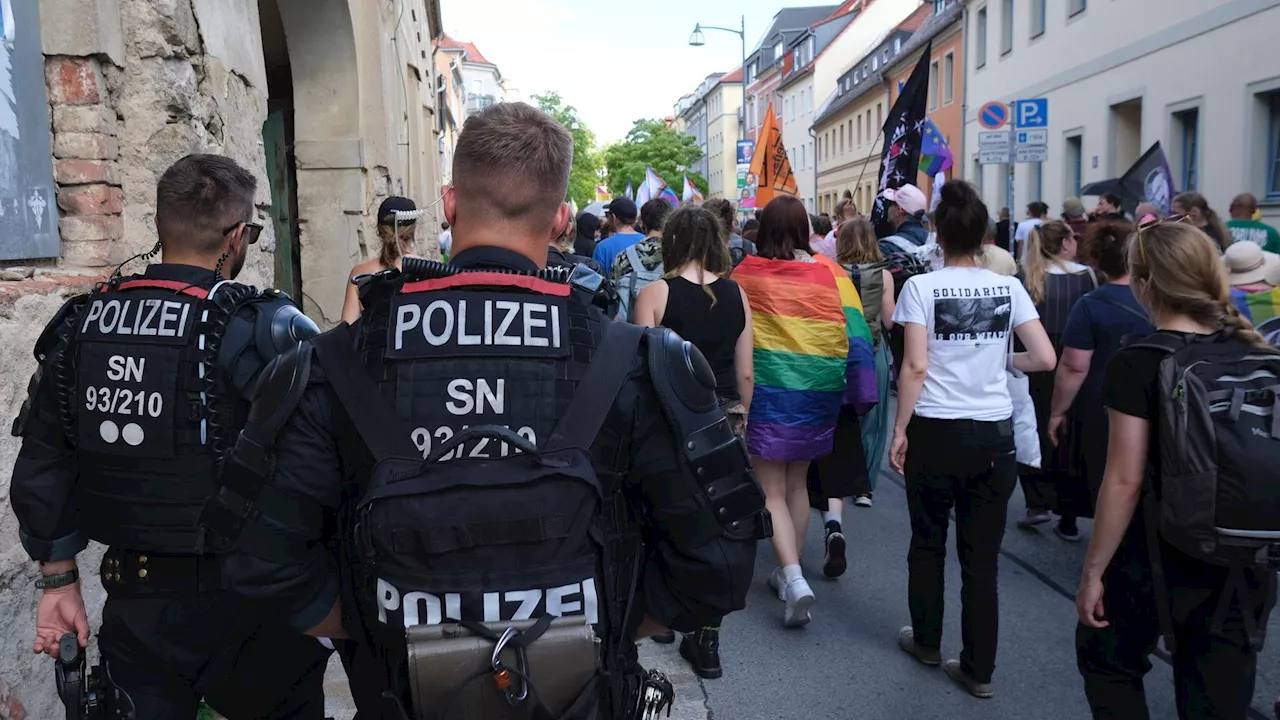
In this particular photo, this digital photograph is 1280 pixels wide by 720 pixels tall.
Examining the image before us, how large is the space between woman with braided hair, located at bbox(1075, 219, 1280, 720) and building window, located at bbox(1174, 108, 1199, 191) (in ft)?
53.0

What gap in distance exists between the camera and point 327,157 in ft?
28.0

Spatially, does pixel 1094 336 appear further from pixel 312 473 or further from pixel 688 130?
pixel 688 130

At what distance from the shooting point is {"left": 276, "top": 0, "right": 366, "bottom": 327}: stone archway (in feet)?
27.8

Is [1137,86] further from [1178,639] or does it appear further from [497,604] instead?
[497,604]

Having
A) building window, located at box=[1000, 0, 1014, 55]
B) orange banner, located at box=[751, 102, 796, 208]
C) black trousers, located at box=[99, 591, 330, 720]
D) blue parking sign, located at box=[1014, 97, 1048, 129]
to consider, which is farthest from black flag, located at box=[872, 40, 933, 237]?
building window, located at box=[1000, 0, 1014, 55]

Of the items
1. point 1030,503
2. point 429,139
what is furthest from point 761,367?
point 429,139

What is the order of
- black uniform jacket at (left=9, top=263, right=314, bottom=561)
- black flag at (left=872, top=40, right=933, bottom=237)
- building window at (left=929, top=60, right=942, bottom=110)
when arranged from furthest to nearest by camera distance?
building window at (left=929, top=60, right=942, bottom=110) < black flag at (left=872, top=40, right=933, bottom=237) < black uniform jacket at (left=9, top=263, right=314, bottom=561)

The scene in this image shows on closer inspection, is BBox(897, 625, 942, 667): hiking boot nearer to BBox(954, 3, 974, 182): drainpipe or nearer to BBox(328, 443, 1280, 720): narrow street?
BBox(328, 443, 1280, 720): narrow street

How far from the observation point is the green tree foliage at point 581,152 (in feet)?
291

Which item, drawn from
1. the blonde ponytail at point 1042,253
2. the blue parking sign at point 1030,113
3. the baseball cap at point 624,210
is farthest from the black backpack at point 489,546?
the blue parking sign at point 1030,113

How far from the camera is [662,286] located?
4.84 metres

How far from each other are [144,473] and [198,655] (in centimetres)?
47

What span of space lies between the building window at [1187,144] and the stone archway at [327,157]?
14160 millimetres

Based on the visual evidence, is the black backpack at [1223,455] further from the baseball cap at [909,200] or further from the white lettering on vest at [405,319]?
the baseball cap at [909,200]
